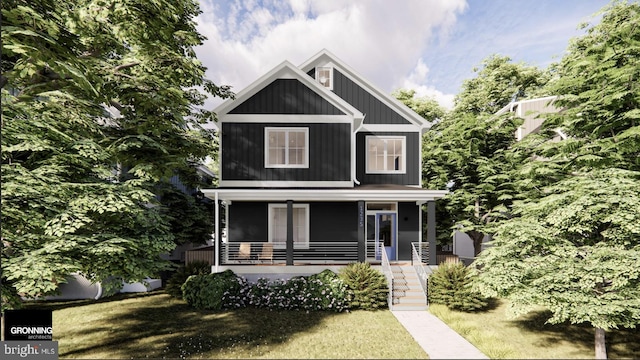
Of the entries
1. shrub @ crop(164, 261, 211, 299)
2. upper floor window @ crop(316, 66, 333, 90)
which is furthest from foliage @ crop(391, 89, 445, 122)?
shrub @ crop(164, 261, 211, 299)

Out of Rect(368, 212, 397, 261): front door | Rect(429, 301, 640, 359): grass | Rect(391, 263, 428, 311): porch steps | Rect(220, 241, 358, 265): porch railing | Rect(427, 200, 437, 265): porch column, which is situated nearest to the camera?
Rect(429, 301, 640, 359): grass

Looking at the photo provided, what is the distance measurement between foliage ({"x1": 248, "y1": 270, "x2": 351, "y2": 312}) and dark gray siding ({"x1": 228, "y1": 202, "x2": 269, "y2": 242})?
3.21m

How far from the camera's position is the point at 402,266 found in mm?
14672

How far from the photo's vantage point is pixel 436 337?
30.3 feet

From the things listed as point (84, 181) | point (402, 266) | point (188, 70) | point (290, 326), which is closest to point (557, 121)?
point (402, 266)

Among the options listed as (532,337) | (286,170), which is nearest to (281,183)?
(286,170)

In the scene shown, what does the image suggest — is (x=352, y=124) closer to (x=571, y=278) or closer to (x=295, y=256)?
(x=295, y=256)

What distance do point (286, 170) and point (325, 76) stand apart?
21.6ft

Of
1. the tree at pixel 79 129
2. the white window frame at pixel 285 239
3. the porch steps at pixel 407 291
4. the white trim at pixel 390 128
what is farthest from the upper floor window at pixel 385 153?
the tree at pixel 79 129

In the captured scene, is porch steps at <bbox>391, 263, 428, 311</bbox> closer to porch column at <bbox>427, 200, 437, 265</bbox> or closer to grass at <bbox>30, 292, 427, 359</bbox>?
grass at <bbox>30, 292, 427, 359</bbox>

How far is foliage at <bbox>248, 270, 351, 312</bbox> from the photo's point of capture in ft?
39.4

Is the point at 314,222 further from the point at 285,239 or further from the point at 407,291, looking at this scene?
the point at 407,291

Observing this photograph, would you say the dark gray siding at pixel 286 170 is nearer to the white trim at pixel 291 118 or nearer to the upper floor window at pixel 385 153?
the white trim at pixel 291 118

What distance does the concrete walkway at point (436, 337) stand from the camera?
8094 millimetres
